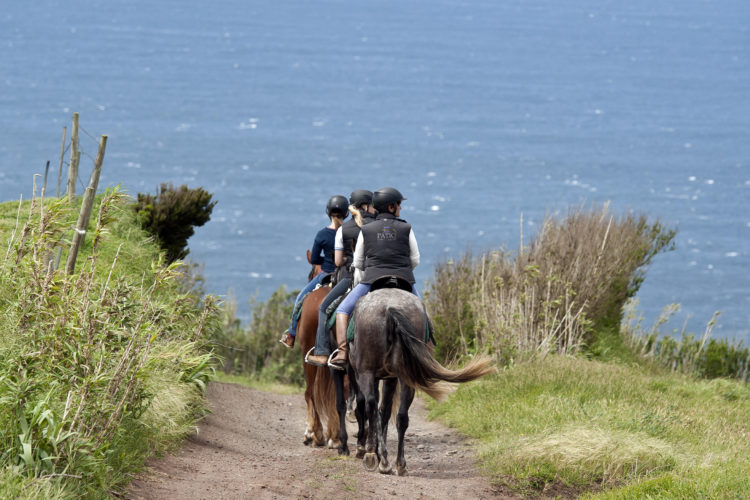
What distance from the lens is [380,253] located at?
10109 millimetres

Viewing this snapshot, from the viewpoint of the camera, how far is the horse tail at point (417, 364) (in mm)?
9461

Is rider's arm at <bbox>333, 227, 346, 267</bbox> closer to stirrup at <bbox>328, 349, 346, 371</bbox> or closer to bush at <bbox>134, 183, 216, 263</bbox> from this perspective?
stirrup at <bbox>328, 349, 346, 371</bbox>

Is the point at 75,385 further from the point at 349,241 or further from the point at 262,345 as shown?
the point at 262,345

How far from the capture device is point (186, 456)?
960 centimetres

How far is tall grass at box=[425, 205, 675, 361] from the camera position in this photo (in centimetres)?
1573

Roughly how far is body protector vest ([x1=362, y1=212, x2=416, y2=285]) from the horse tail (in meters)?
0.63

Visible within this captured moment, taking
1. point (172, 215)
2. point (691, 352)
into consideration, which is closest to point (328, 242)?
point (172, 215)

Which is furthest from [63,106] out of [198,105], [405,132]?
[405,132]

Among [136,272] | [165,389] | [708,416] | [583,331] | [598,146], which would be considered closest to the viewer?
[165,389]

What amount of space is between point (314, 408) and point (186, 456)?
90.1 inches

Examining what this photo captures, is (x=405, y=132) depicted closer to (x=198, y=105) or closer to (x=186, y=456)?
(x=198, y=105)

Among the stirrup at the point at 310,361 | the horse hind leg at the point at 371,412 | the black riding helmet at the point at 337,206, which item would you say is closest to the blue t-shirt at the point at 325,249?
the black riding helmet at the point at 337,206

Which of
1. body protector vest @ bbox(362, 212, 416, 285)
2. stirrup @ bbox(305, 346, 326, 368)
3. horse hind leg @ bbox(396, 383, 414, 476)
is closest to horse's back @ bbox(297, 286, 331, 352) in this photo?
Answer: stirrup @ bbox(305, 346, 326, 368)

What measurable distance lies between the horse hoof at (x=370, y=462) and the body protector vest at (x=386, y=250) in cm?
172
